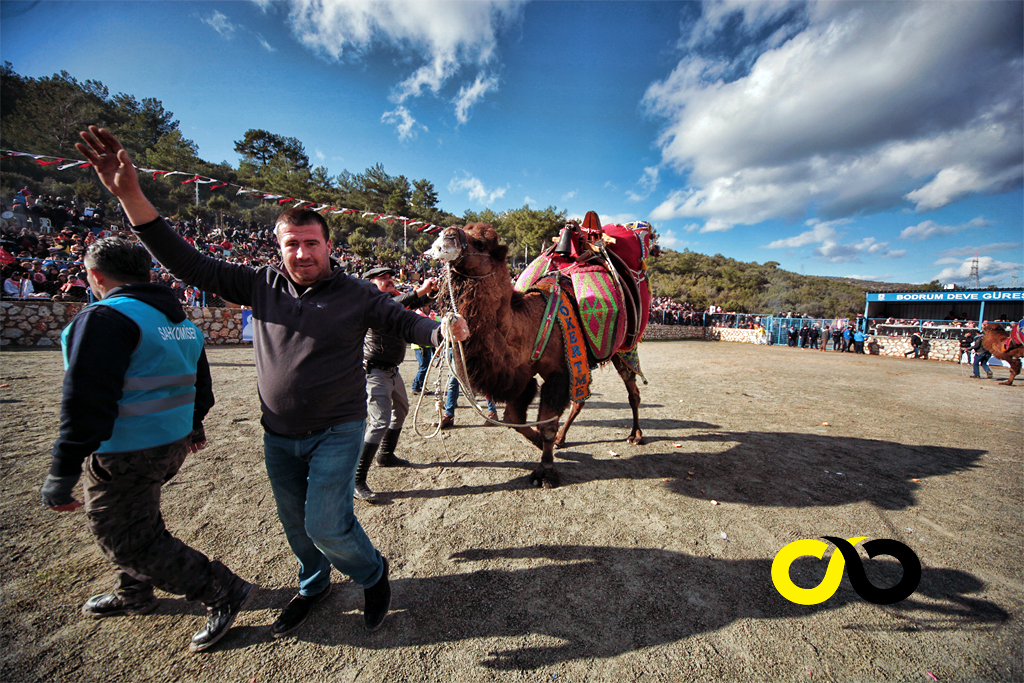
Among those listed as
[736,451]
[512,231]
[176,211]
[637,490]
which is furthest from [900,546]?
[176,211]

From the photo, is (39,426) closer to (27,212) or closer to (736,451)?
(736,451)

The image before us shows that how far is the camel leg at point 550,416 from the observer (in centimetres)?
349

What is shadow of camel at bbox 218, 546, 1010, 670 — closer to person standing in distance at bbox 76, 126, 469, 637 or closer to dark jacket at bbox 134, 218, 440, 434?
person standing in distance at bbox 76, 126, 469, 637

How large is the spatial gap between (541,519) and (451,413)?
8.25 feet

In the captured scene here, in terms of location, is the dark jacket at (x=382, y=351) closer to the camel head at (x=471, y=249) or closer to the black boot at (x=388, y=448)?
the black boot at (x=388, y=448)

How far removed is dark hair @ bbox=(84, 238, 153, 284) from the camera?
73.1 inches

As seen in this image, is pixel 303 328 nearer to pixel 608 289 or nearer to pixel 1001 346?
pixel 608 289

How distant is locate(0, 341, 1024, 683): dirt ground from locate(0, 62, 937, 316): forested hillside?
27800 mm

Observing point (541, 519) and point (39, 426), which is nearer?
point (541, 519)

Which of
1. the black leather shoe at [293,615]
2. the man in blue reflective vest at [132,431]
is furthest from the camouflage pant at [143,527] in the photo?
the black leather shoe at [293,615]

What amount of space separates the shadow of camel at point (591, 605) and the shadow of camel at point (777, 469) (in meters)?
0.94

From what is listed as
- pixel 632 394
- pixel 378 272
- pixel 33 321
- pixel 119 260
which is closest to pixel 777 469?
pixel 632 394

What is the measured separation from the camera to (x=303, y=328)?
6.06ft

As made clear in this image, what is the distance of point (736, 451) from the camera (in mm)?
4590
